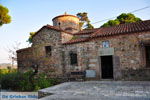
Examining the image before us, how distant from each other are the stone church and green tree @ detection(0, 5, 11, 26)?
15.5 ft

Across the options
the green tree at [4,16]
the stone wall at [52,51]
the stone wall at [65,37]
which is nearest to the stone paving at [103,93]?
the stone wall at [52,51]

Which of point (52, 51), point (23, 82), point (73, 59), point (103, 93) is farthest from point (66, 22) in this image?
point (103, 93)

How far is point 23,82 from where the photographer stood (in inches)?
403

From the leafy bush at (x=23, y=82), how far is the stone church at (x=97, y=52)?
1013mm

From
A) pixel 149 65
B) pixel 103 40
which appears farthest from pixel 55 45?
pixel 149 65

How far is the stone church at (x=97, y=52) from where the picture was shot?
29.5ft

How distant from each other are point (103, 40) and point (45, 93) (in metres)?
5.83

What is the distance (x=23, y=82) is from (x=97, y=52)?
6.24 metres

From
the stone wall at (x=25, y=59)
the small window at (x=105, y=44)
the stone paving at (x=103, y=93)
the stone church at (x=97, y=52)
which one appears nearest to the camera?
the stone paving at (x=103, y=93)

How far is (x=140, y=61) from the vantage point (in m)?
8.88

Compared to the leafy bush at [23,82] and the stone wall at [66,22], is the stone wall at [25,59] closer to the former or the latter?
the leafy bush at [23,82]

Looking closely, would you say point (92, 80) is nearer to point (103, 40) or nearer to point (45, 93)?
point (103, 40)

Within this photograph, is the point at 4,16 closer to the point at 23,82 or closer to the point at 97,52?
the point at 23,82

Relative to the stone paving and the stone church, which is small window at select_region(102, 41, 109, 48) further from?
the stone paving
